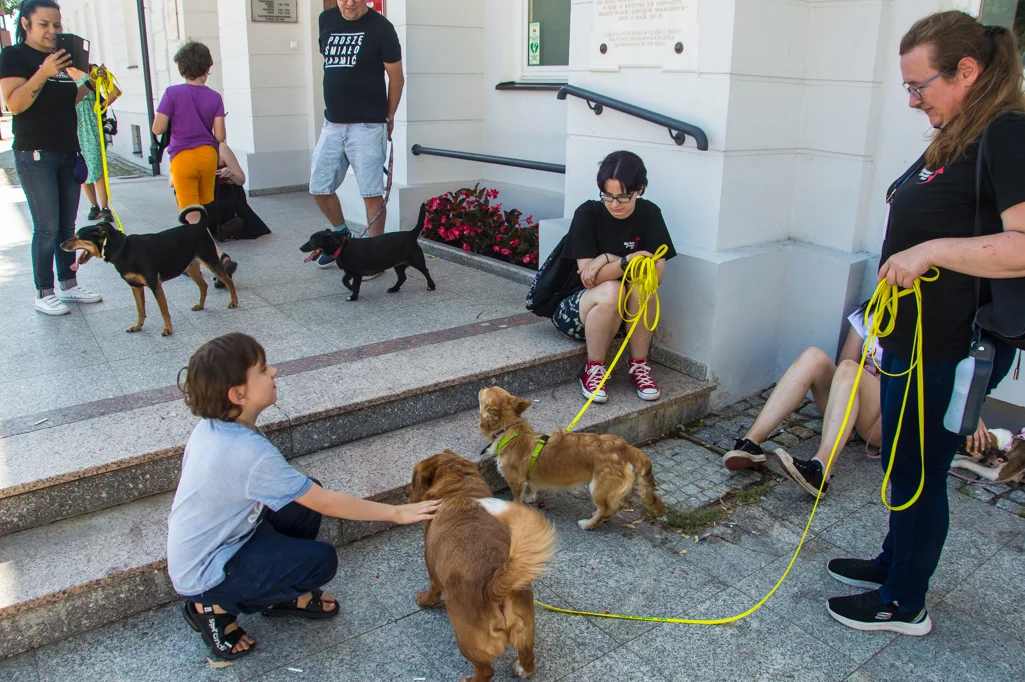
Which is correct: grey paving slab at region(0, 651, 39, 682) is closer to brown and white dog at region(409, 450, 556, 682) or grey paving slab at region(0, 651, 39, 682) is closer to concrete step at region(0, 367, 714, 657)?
concrete step at region(0, 367, 714, 657)

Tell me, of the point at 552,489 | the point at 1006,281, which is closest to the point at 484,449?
the point at 552,489

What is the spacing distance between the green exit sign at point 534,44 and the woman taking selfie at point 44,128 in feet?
12.3

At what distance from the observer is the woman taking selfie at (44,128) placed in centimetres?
458

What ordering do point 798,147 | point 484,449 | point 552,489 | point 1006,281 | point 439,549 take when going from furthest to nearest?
point 798,147 → point 484,449 → point 552,489 → point 439,549 → point 1006,281

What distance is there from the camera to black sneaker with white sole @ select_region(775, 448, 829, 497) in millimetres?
3668

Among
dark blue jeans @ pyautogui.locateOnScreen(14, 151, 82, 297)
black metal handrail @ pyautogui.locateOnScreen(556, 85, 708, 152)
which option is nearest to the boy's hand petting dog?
black metal handrail @ pyautogui.locateOnScreen(556, 85, 708, 152)

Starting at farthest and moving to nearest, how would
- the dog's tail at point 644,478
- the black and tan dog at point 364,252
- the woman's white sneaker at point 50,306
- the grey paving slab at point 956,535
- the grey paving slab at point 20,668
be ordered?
the black and tan dog at point 364,252, the woman's white sneaker at point 50,306, the dog's tail at point 644,478, the grey paving slab at point 956,535, the grey paving slab at point 20,668

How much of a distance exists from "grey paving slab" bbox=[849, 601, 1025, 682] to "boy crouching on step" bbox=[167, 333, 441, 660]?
5.58 feet

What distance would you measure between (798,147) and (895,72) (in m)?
0.66

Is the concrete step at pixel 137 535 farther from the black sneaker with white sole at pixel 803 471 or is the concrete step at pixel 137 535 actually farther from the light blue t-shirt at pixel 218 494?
the black sneaker with white sole at pixel 803 471

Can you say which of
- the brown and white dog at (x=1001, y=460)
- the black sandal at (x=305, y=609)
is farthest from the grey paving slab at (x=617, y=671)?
the brown and white dog at (x=1001, y=460)

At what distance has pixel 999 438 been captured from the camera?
12.9 feet

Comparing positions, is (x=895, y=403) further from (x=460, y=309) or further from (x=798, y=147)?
(x=460, y=309)

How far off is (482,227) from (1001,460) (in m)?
4.40
